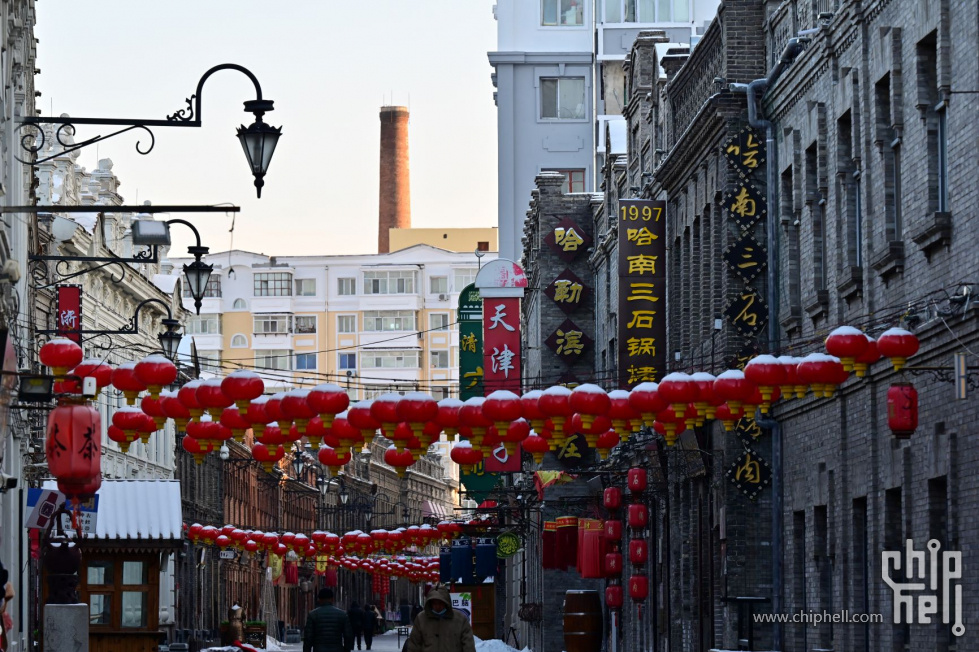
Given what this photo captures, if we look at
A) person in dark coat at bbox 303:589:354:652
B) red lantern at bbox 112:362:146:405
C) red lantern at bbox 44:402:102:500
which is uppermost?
red lantern at bbox 112:362:146:405

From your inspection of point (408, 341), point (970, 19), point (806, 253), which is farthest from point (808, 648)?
point (408, 341)

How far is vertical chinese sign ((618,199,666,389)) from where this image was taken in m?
35.9

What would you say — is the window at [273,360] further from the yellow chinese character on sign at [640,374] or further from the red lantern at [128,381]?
the red lantern at [128,381]

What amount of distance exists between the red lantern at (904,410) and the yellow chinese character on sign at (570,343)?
31534 millimetres

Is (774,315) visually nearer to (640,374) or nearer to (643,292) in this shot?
(640,374)

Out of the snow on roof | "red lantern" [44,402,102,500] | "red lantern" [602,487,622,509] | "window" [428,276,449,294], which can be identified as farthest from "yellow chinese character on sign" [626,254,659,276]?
"window" [428,276,449,294]

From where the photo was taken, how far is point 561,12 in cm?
7344

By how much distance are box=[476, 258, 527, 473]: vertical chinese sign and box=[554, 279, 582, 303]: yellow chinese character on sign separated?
1362 millimetres

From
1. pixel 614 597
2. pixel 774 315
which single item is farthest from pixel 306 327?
pixel 774 315

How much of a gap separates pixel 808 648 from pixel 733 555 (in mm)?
3468

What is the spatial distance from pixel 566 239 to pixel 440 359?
104009 millimetres

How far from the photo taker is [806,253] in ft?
86.1

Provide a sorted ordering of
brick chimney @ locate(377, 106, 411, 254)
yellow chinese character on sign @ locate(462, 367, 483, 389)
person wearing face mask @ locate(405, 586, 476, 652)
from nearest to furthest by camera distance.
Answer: person wearing face mask @ locate(405, 586, 476, 652)
yellow chinese character on sign @ locate(462, 367, 483, 389)
brick chimney @ locate(377, 106, 411, 254)

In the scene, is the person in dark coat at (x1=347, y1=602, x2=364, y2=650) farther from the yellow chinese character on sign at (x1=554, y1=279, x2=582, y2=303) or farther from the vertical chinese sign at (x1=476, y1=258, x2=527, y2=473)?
the yellow chinese character on sign at (x1=554, y1=279, x2=582, y2=303)
